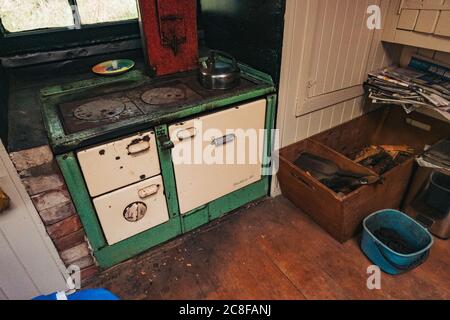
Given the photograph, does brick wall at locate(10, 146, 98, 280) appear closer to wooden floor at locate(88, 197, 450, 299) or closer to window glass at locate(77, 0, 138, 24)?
wooden floor at locate(88, 197, 450, 299)

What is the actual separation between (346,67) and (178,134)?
106cm

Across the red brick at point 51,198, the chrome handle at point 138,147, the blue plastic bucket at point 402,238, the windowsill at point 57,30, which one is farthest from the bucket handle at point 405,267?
the windowsill at point 57,30

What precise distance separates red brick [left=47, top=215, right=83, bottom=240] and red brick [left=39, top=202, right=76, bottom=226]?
18mm

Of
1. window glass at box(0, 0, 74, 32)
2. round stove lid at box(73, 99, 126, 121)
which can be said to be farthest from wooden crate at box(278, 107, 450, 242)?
window glass at box(0, 0, 74, 32)

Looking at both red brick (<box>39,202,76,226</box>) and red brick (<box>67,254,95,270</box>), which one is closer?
red brick (<box>39,202,76,226</box>)

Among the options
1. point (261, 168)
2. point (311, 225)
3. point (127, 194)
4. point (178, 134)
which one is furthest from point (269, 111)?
point (127, 194)

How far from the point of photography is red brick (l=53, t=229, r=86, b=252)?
4.16 ft

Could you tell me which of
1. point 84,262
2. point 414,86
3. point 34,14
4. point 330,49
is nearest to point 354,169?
point 414,86

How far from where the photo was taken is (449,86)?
154 cm

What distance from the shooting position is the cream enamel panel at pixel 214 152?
1.35 m

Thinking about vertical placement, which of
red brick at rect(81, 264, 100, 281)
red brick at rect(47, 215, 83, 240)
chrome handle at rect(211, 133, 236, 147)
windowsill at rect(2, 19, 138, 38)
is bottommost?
red brick at rect(81, 264, 100, 281)
